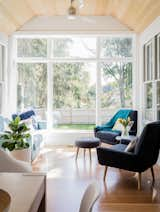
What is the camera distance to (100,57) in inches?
285

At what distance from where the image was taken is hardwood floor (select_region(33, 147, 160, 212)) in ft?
10.5

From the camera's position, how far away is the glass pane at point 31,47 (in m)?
7.23

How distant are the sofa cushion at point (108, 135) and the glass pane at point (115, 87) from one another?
46.8 inches

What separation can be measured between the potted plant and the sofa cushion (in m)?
2.10

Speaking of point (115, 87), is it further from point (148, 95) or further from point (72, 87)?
point (148, 95)

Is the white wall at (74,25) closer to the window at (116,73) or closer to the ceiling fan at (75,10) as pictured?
the ceiling fan at (75,10)

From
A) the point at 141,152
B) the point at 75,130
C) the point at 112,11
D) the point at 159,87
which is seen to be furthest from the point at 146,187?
the point at 112,11

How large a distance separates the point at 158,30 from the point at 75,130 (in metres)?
3.51

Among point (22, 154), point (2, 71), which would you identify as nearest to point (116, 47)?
point (2, 71)

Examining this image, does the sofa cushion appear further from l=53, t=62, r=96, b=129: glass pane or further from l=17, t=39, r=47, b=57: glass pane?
l=17, t=39, r=47, b=57: glass pane

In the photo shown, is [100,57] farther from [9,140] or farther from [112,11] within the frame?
[9,140]

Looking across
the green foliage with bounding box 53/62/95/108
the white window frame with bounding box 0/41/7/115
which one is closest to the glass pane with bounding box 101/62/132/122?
the green foliage with bounding box 53/62/95/108

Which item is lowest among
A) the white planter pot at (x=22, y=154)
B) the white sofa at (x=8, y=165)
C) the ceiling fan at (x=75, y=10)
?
the white planter pot at (x=22, y=154)

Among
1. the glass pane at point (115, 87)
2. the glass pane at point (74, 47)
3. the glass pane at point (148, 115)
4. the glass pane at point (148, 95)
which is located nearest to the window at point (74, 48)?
the glass pane at point (74, 47)
